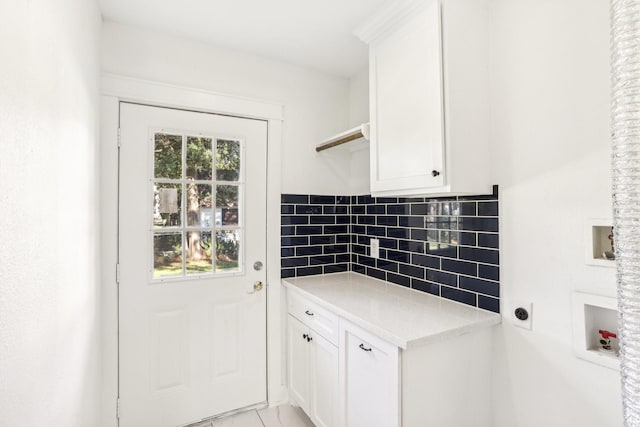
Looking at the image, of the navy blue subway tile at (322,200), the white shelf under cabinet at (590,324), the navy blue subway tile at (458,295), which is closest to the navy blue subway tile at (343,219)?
the navy blue subway tile at (322,200)

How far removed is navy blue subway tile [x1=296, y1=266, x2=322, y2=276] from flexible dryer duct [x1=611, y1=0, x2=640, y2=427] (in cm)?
174

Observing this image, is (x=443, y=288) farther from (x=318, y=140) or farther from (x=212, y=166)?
(x=212, y=166)

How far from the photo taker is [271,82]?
7.23ft

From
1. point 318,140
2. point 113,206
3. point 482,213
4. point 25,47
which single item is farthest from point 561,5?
point 113,206

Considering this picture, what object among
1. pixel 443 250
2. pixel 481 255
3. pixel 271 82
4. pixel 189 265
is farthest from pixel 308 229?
pixel 481 255

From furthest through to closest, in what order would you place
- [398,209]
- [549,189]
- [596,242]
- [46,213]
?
[398,209] < [549,189] < [596,242] < [46,213]

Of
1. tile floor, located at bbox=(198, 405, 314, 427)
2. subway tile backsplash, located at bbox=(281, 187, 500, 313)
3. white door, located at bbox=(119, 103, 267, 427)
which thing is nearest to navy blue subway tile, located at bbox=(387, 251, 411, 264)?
subway tile backsplash, located at bbox=(281, 187, 500, 313)

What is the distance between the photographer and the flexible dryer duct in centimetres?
68

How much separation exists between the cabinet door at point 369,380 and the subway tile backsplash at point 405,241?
0.58 m

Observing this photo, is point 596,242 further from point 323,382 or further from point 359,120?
point 359,120

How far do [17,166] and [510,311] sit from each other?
176 cm

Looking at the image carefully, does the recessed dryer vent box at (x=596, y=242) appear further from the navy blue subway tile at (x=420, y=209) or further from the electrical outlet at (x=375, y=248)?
the electrical outlet at (x=375, y=248)

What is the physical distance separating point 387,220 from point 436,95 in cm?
93

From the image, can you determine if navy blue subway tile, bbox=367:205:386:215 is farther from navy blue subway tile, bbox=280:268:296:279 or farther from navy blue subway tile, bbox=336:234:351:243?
navy blue subway tile, bbox=280:268:296:279
